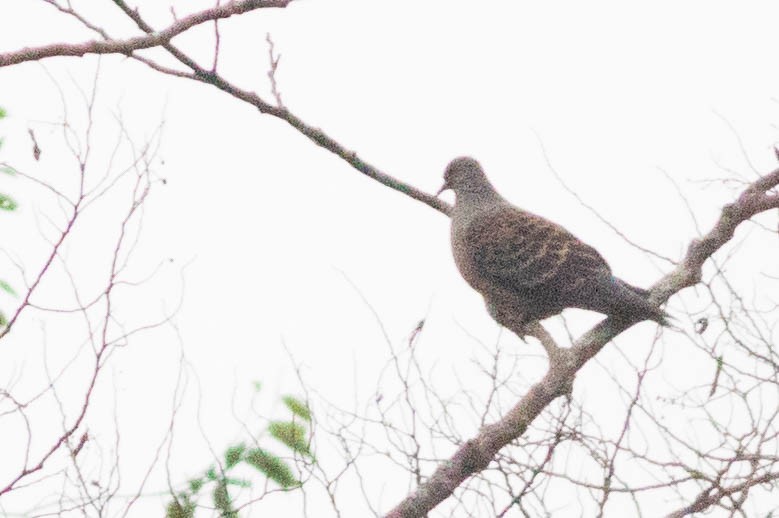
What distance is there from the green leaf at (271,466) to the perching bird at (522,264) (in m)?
2.20

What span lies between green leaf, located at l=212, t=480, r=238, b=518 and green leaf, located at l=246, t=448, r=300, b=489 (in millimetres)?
133

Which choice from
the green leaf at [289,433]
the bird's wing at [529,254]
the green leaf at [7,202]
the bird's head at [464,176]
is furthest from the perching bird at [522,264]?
the green leaf at [7,202]

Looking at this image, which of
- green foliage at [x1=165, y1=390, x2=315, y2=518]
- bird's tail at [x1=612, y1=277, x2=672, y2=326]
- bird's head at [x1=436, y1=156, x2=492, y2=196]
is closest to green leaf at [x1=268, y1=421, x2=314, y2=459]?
green foliage at [x1=165, y1=390, x2=315, y2=518]

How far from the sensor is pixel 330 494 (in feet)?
15.2

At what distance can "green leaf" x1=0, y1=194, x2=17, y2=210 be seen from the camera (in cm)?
324

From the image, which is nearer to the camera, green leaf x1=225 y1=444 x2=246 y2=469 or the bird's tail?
green leaf x1=225 y1=444 x2=246 y2=469

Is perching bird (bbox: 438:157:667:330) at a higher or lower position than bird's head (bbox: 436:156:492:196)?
lower

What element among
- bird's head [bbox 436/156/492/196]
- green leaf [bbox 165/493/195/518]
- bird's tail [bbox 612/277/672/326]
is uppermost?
bird's head [bbox 436/156/492/196]

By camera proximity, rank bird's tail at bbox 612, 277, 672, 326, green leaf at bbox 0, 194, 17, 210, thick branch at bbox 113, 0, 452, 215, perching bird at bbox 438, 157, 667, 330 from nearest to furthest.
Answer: green leaf at bbox 0, 194, 17, 210 < thick branch at bbox 113, 0, 452, 215 < bird's tail at bbox 612, 277, 672, 326 < perching bird at bbox 438, 157, 667, 330

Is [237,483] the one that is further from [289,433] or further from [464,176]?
[464,176]

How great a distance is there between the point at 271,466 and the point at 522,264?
8.74ft

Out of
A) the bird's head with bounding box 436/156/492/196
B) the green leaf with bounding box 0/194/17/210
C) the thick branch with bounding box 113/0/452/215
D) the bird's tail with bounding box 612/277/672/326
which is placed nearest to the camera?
the green leaf with bounding box 0/194/17/210

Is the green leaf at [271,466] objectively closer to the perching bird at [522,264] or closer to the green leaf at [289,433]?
the green leaf at [289,433]

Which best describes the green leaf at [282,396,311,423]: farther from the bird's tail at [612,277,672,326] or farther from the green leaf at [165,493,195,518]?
the bird's tail at [612,277,672,326]
